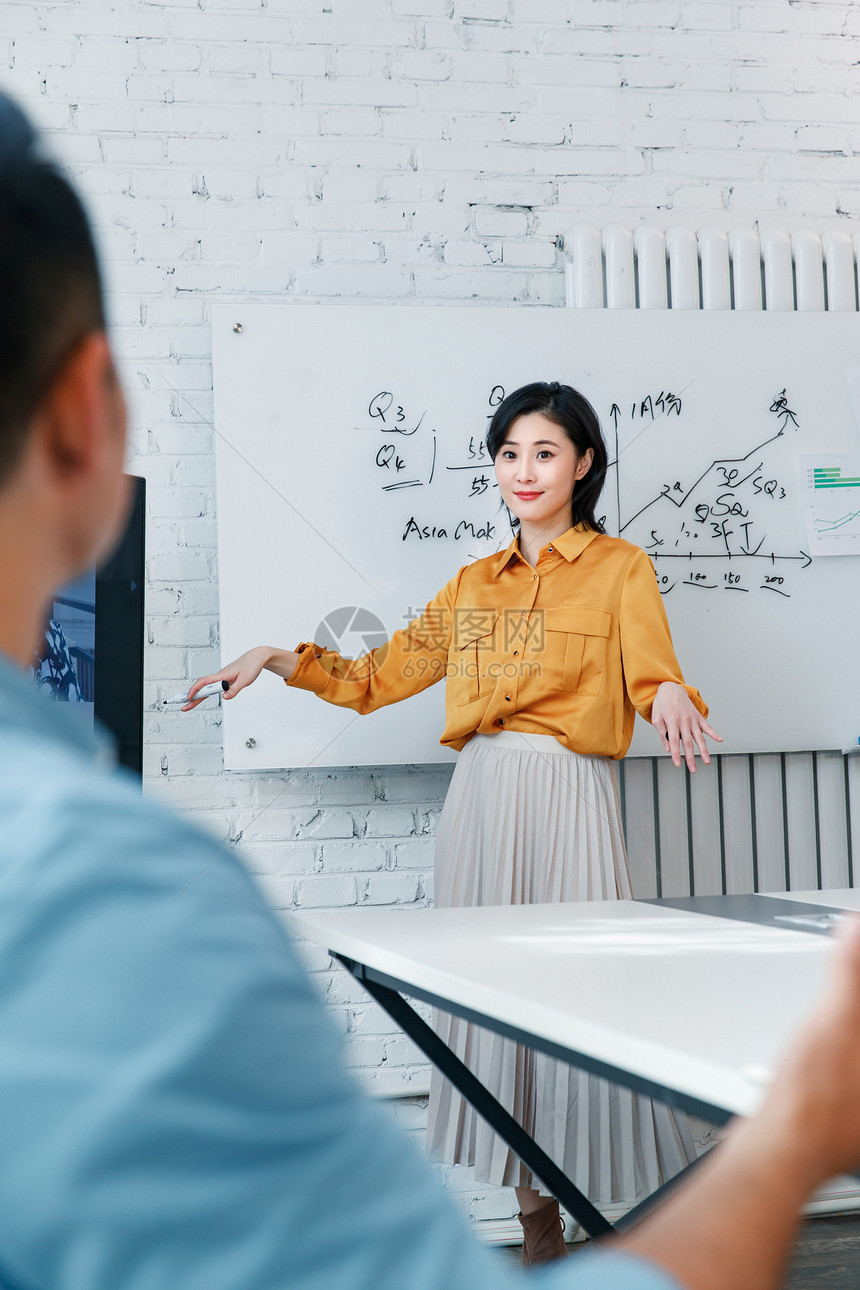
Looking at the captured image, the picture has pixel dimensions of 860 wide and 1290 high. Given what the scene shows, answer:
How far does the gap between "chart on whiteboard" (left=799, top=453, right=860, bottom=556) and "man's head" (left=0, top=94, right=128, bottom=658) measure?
7.53 feet

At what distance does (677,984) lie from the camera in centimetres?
92

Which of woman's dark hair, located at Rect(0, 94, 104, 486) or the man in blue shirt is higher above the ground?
woman's dark hair, located at Rect(0, 94, 104, 486)

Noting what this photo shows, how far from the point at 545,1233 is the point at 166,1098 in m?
1.98

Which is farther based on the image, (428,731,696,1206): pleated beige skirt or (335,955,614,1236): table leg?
(428,731,696,1206): pleated beige skirt

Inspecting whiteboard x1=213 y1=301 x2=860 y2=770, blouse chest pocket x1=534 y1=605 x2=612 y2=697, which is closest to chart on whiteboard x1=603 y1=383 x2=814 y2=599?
whiteboard x1=213 y1=301 x2=860 y2=770

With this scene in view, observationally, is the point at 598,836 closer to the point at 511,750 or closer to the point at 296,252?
the point at 511,750

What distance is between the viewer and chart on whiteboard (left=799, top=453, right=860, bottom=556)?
2420 millimetres

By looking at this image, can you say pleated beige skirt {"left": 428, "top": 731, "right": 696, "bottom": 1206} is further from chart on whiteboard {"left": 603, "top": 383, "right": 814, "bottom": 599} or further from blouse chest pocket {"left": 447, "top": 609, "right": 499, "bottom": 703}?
chart on whiteboard {"left": 603, "top": 383, "right": 814, "bottom": 599}

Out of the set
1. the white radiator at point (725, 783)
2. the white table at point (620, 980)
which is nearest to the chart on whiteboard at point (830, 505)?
the white radiator at point (725, 783)

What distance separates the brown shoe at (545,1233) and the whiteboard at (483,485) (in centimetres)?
86

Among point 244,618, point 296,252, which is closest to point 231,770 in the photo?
point 244,618

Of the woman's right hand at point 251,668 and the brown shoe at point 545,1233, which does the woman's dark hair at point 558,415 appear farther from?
the brown shoe at point 545,1233

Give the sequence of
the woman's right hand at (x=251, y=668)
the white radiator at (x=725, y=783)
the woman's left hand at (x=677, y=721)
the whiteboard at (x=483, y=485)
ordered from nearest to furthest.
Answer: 1. the woman's left hand at (x=677, y=721)
2. the woman's right hand at (x=251, y=668)
3. the whiteboard at (x=483, y=485)
4. the white radiator at (x=725, y=783)

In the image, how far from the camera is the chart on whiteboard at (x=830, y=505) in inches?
95.3
